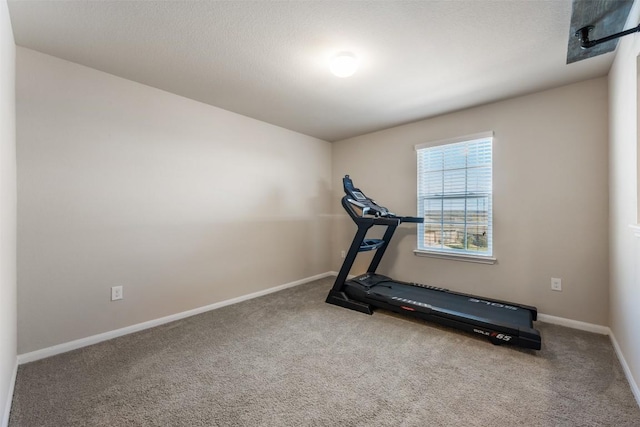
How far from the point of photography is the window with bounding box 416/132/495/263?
304 centimetres

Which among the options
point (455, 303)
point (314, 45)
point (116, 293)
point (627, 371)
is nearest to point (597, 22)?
point (314, 45)

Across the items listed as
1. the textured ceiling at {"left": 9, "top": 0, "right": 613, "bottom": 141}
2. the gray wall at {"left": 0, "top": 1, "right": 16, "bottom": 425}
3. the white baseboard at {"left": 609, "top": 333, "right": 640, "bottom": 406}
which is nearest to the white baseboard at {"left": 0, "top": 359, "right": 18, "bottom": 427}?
the gray wall at {"left": 0, "top": 1, "right": 16, "bottom": 425}

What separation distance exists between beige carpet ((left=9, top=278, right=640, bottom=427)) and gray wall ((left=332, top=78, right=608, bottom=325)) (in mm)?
464

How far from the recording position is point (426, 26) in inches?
69.4

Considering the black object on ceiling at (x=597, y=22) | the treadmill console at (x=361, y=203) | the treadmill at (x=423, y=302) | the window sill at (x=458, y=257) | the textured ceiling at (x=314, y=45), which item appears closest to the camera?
the black object on ceiling at (x=597, y=22)

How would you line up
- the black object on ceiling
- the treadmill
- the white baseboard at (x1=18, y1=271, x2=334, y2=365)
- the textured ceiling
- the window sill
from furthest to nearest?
the window sill, the treadmill, the white baseboard at (x1=18, y1=271, x2=334, y2=365), the textured ceiling, the black object on ceiling

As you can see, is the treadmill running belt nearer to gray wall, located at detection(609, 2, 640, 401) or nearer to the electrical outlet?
gray wall, located at detection(609, 2, 640, 401)

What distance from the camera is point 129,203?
8.05ft

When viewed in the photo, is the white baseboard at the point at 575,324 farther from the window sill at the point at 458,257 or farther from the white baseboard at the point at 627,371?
the window sill at the point at 458,257

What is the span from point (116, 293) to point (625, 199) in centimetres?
403

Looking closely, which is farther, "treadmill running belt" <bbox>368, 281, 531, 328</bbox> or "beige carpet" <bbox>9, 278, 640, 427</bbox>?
"treadmill running belt" <bbox>368, 281, 531, 328</bbox>

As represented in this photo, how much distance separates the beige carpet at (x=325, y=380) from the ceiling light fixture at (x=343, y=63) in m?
2.21

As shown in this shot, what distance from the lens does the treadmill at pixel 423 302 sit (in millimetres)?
2162

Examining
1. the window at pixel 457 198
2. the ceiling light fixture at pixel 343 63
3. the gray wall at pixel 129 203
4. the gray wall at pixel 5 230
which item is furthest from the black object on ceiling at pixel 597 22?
the gray wall at pixel 5 230
